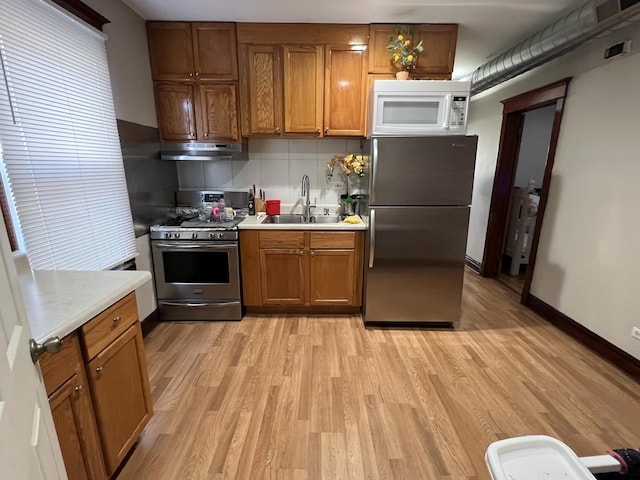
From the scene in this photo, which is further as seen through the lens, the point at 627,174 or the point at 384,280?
the point at 384,280

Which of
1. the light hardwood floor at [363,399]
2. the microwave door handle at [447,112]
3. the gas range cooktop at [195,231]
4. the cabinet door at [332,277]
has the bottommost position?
the light hardwood floor at [363,399]

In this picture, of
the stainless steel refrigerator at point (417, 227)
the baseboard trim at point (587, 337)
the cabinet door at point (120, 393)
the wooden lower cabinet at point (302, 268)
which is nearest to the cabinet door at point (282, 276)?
the wooden lower cabinet at point (302, 268)

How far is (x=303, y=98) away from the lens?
2812 millimetres

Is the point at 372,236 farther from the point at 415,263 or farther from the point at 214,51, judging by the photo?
the point at 214,51

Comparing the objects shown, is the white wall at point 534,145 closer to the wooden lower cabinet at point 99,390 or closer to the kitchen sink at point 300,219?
the kitchen sink at point 300,219

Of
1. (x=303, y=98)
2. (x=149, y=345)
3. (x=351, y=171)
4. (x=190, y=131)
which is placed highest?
(x=303, y=98)

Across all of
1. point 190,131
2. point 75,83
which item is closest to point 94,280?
point 75,83

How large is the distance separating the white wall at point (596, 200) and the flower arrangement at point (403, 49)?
1.40 meters

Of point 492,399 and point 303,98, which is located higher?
point 303,98

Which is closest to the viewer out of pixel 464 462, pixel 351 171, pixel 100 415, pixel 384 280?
pixel 100 415

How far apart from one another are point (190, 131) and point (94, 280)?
1883 millimetres

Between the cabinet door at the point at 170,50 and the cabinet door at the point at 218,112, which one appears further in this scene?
the cabinet door at the point at 218,112

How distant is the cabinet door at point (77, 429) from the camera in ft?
3.51

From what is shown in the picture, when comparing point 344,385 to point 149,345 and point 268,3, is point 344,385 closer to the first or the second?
point 149,345
